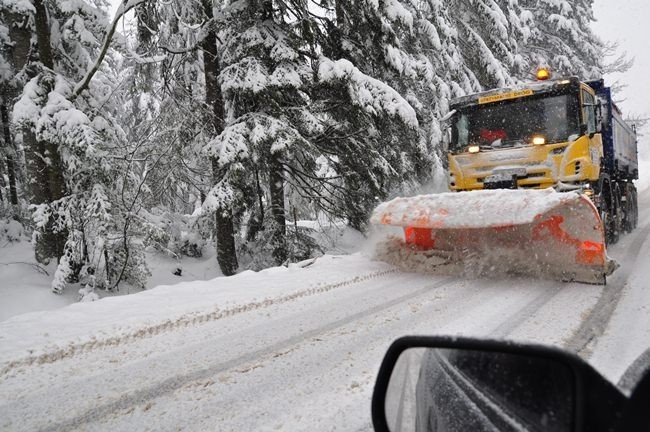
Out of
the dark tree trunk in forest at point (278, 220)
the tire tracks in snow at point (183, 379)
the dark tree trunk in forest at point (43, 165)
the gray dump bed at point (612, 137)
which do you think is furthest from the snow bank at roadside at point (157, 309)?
the gray dump bed at point (612, 137)

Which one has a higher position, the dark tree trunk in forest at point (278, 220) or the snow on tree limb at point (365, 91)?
the snow on tree limb at point (365, 91)

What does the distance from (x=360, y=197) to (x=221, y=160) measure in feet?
12.8

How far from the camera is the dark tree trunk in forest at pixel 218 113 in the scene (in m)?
9.34

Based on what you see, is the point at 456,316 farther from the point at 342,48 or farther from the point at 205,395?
the point at 342,48

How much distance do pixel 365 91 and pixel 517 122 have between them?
9.31ft

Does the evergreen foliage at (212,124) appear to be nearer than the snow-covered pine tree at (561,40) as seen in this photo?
Yes

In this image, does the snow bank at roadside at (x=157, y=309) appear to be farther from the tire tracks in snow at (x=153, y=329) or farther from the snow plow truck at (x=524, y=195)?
the snow plow truck at (x=524, y=195)

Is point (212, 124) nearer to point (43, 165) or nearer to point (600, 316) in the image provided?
point (43, 165)

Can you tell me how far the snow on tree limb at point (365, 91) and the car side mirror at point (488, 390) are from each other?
7540 millimetres

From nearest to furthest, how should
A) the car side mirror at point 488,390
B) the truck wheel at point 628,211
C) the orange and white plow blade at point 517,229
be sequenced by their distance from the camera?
the car side mirror at point 488,390 → the orange and white plow blade at point 517,229 → the truck wheel at point 628,211

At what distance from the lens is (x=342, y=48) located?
9.77 meters

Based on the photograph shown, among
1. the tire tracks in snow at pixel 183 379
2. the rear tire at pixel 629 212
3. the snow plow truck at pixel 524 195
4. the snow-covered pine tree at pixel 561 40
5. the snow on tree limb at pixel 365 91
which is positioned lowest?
the rear tire at pixel 629 212

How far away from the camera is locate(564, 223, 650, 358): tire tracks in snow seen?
10.6 feet

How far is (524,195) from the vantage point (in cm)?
526
